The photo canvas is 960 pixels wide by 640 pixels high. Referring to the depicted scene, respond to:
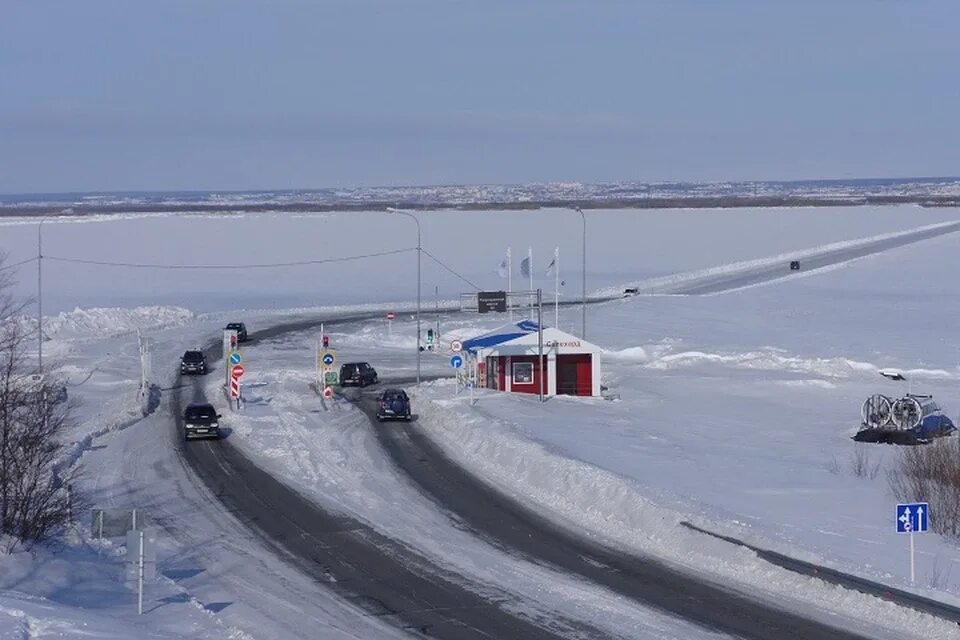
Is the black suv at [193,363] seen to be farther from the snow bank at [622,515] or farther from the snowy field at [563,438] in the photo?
the snow bank at [622,515]

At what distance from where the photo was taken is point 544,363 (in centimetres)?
4997

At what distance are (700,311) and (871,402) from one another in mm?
42685

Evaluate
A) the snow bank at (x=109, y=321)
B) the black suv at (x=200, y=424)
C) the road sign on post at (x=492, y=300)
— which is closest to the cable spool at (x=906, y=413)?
the black suv at (x=200, y=424)

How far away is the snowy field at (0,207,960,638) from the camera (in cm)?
2030

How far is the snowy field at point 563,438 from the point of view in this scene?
2030cm

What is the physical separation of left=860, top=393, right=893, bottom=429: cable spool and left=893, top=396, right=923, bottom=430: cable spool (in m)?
0.19

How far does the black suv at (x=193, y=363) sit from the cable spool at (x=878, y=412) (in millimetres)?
29457

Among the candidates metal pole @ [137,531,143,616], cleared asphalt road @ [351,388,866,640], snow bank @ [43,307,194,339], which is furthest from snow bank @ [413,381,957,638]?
snow bank @ [43,307,194,339]

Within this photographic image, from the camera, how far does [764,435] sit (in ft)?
134

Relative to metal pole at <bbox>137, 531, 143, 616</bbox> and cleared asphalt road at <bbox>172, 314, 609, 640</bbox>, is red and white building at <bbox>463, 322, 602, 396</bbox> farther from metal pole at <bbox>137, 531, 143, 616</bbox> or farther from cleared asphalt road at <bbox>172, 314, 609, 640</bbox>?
metal pole at <bbox>137, 531, 143, 616</bbox>

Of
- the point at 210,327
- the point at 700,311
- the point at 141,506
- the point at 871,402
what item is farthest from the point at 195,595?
the point at 700,311

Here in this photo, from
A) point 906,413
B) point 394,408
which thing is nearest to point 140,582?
point 394,408

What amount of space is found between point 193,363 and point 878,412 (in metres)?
30.3

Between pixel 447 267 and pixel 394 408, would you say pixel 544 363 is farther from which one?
pixel 447 267
